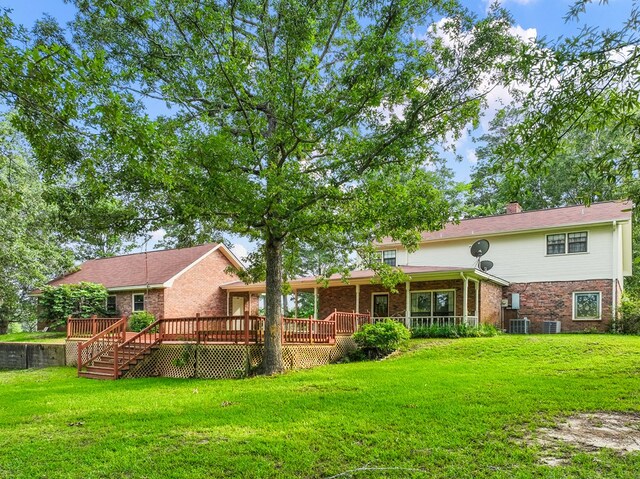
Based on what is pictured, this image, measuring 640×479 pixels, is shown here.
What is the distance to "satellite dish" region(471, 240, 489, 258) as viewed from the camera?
20.7 m

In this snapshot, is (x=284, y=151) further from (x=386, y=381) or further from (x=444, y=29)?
(x=386, y=381)

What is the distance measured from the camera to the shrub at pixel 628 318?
17031mm

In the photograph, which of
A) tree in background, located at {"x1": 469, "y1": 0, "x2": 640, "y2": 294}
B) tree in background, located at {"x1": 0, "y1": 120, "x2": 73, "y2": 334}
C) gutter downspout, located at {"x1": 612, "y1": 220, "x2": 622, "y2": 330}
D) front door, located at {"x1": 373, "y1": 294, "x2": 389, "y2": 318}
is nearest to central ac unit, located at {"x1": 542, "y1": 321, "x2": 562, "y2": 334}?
gutter downspout, located at {"x1": 612, "y1": 220, "x2": 622, "y2": 330}

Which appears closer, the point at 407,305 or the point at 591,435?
the point at 591,435

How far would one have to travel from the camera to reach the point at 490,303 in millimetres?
19156

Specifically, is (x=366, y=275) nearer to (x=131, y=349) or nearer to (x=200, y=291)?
(x=200, y=291)

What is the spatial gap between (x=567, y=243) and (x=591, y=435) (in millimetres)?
15644

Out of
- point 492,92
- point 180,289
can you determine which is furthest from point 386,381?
point 180,289

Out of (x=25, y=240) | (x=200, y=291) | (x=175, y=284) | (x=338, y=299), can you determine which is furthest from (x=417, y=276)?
(x=25, y=240)

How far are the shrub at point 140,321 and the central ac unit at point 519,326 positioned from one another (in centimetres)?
1587

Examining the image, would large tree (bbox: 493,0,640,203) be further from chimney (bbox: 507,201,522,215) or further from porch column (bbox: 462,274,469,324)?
chimney (bbox: 507,201,522,215)

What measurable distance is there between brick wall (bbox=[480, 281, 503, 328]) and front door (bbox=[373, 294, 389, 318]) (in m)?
3.97

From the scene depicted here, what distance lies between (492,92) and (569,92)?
6.31 metres

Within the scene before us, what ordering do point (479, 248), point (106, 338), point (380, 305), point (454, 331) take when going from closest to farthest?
point (106, 338), point (454, 331), point (380, 305), point (479, 248)
